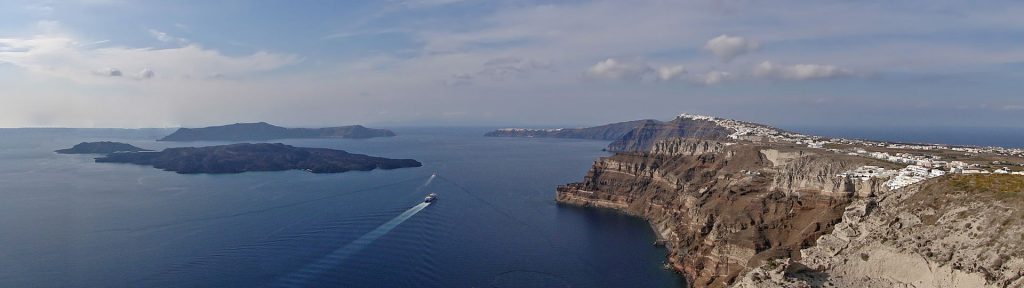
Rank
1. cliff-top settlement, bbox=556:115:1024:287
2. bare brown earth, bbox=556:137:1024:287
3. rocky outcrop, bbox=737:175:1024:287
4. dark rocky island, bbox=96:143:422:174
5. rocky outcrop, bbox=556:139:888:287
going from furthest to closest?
dark rocky island, bbox=96:143:422:174
rocky outcrop, bbox=556:139:888:287
cliff-top settlement, bbox=556:115:1024:287
bare brown earth, bbox=556:137:1024:287
rocky outcrop, bbox=737:175:1024:287

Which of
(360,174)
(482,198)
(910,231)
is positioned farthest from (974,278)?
(360,174)

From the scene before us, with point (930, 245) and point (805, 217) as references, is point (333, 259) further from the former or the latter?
point (930, 245)

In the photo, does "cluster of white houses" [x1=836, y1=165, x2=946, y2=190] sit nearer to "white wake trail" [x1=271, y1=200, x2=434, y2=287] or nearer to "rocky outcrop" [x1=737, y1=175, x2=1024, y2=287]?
"rocky outcrop" [x1=737, y1=175, x2=1024, y2=287]

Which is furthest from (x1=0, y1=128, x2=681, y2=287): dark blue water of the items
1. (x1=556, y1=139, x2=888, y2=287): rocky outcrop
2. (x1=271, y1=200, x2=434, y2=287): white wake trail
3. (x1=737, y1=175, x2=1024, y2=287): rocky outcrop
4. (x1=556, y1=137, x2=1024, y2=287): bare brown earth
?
(x1=737, y1=175, x2=1024, y2=287): rocky outcrop

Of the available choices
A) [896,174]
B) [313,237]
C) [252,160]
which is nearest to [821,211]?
[896,174]

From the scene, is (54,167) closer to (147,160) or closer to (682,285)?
(147,160)

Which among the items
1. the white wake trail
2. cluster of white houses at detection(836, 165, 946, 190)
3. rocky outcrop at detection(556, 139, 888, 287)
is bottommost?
the white wake trail
